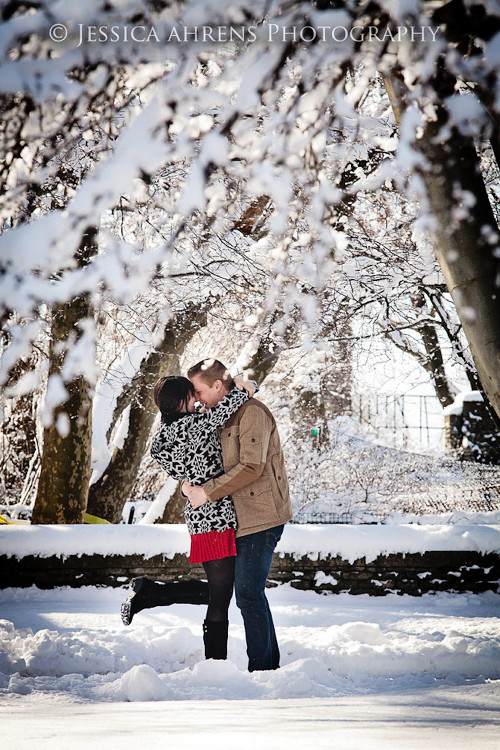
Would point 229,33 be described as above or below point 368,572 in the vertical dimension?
above

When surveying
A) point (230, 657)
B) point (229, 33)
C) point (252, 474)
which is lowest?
point (230, 657)

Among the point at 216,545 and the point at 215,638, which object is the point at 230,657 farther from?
the point at 216,545

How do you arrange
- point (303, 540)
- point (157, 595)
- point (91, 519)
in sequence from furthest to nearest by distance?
point (91, 519) < point (303, 540) < point (157, 595)

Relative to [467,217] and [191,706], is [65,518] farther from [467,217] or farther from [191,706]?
[467,217]

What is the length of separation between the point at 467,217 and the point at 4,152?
220 cm

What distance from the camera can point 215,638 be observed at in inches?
140

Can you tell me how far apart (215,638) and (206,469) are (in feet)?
3.08

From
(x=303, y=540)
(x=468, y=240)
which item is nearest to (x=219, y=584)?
(x=468, y=240)

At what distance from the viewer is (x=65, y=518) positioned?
773 cm

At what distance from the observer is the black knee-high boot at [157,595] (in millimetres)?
4000

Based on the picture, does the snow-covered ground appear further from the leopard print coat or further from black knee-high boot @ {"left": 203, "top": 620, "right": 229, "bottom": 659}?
the leopard print coat

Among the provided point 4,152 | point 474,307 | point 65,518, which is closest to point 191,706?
point 474,307

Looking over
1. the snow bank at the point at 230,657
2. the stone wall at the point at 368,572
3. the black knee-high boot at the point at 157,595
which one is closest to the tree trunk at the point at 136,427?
the stone wall at the point at 368,572

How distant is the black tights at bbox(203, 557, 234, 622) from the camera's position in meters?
3.54
